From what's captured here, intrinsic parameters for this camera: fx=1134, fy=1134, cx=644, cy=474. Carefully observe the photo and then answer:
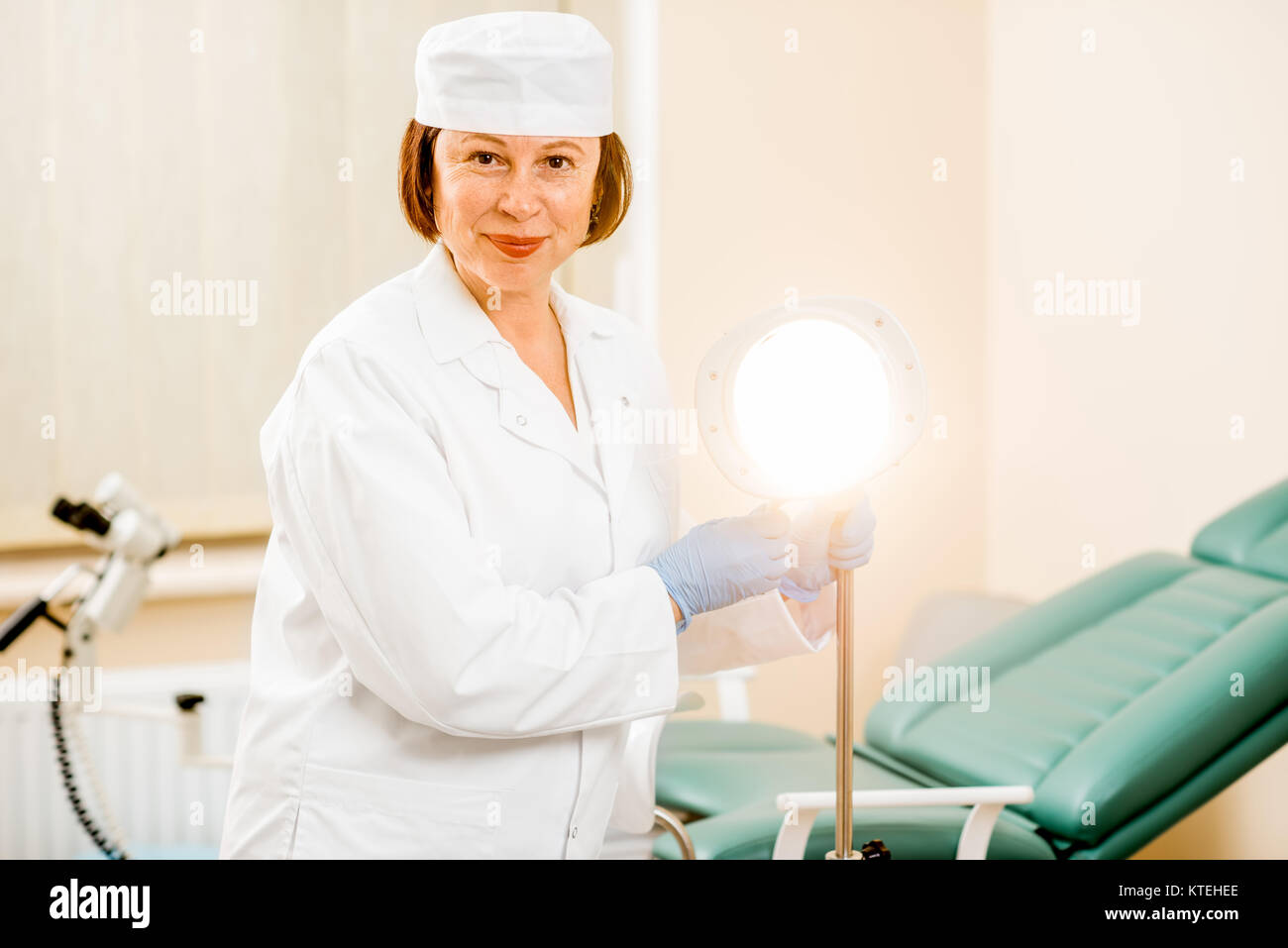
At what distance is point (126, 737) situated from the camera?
6.42ft

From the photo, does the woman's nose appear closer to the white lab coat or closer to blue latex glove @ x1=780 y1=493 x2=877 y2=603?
the white lab coat

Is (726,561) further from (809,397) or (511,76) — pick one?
(511,76)

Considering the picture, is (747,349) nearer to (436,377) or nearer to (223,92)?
(436,377)

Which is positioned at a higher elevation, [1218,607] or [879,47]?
[879,47]

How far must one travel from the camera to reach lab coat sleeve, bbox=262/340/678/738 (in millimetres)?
816

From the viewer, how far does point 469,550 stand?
85 centimetres

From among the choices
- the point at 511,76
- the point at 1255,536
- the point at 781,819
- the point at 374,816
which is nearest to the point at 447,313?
the point at 511,76

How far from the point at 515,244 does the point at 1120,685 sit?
1058 millimetres

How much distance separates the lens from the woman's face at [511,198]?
912mm

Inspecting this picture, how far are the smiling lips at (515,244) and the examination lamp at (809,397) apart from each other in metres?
0.20

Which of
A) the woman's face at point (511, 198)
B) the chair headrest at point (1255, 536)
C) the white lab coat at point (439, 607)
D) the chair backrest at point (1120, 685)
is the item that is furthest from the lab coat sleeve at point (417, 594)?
the chair headrest at point (1255, 536)

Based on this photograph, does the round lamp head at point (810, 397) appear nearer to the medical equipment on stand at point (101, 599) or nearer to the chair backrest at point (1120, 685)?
the chair backrest at point (1120, 685)
